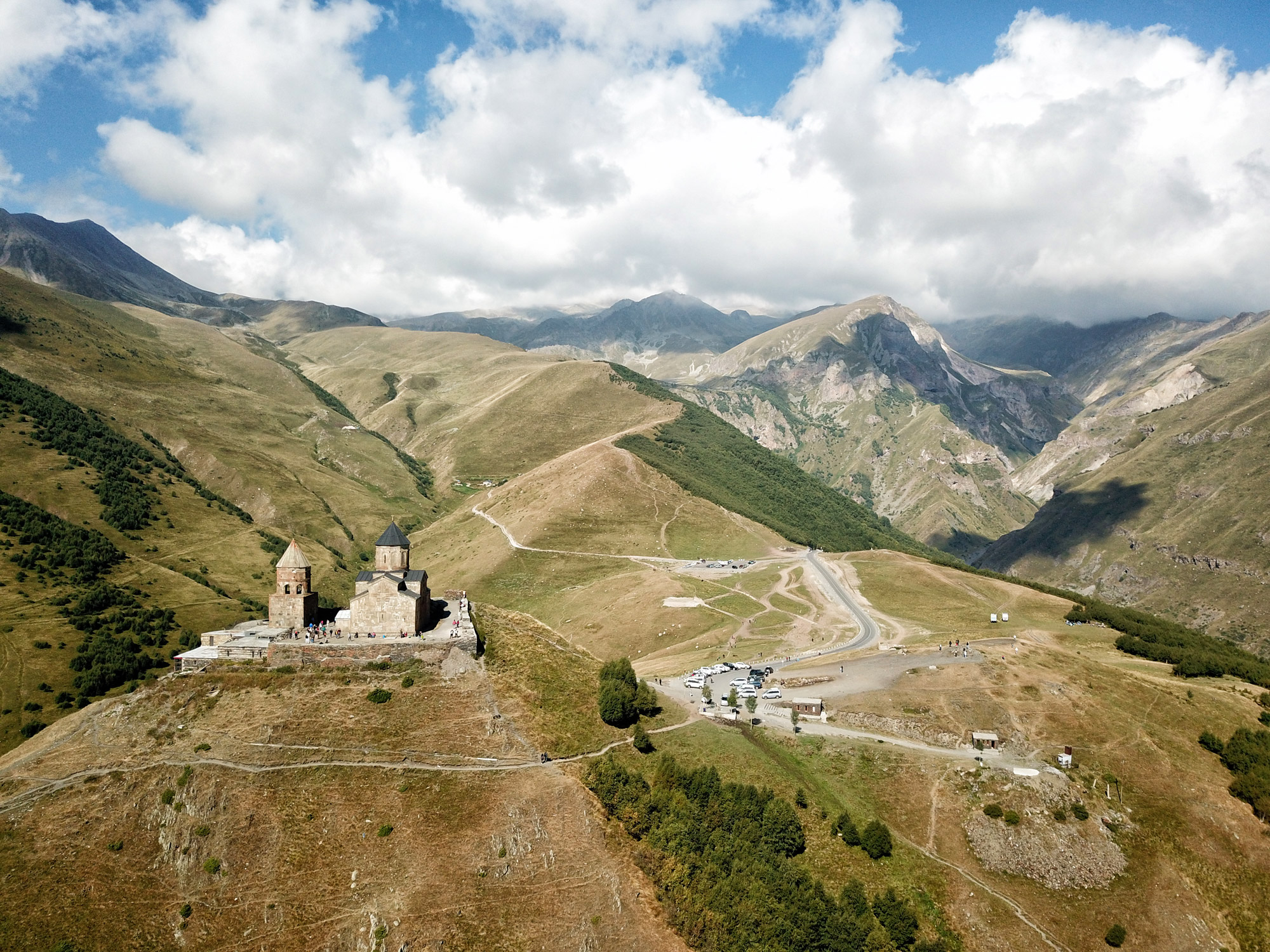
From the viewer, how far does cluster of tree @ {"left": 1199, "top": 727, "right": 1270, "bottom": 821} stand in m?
→ 63.8

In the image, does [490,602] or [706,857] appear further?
[490,602]

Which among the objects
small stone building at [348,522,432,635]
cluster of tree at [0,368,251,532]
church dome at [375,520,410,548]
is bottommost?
small stone building at [348,522,432,635]

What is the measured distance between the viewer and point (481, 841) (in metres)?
53.3

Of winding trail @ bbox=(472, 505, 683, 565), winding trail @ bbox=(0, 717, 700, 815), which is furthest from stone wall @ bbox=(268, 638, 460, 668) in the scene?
winding trail @ bbox=(472, 505, 683, 565)

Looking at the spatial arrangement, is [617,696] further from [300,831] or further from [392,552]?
[392,552]

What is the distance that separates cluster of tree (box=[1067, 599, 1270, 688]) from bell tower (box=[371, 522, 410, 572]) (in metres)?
95.8

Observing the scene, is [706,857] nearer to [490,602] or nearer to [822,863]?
[822,863]

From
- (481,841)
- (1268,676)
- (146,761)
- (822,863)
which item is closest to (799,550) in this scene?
(1268,676)

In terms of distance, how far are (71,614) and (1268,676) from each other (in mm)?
172198

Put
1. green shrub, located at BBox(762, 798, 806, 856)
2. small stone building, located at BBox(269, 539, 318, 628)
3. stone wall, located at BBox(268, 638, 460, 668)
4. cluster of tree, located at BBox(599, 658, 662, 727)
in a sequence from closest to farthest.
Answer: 1. green shrub, located at BBox(762, 798, 806, 856)
2. stone wall, located at BBox(268, 638, 460, 668)
3. cluster of tree, located at BBox(599, 658, 662, 727)
4. small stone building, located at BBox(269, 539, 318, 628)

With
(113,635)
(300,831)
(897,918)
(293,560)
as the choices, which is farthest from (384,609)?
(113,635)

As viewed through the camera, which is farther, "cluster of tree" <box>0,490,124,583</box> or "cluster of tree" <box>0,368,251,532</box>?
"cluster of tree" <box>0,368,251,532</box>

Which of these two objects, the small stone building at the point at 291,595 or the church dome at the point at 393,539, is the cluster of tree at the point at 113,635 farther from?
the church dome at the point at 393,539

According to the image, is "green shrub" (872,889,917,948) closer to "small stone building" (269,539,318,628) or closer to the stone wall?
the stone wall
